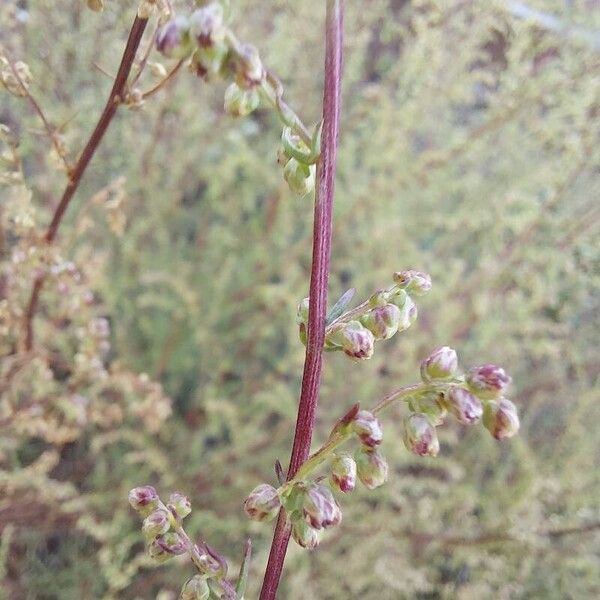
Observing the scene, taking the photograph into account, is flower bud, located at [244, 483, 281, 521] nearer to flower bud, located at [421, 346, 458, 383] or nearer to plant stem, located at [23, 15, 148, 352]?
flower bud, located at [421, 346, 458, 383]

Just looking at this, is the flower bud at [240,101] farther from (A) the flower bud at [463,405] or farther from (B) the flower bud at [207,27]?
(A) the flower bud at [463,405]

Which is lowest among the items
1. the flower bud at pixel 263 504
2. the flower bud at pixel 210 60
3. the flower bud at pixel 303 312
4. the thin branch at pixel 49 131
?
the flower bud at pixel 263 504

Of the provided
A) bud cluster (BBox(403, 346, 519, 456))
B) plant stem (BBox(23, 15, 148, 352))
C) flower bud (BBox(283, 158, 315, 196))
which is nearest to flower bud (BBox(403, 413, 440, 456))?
bud cluster (BBox(403, 346, 519, 456))

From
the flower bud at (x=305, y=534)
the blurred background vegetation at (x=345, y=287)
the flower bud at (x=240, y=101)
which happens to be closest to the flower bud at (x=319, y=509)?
the flower bud at (x=305, y=534)

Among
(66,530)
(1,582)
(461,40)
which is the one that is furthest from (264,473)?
(461,40)

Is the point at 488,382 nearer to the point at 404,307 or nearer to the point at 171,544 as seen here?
the point at 404,307
